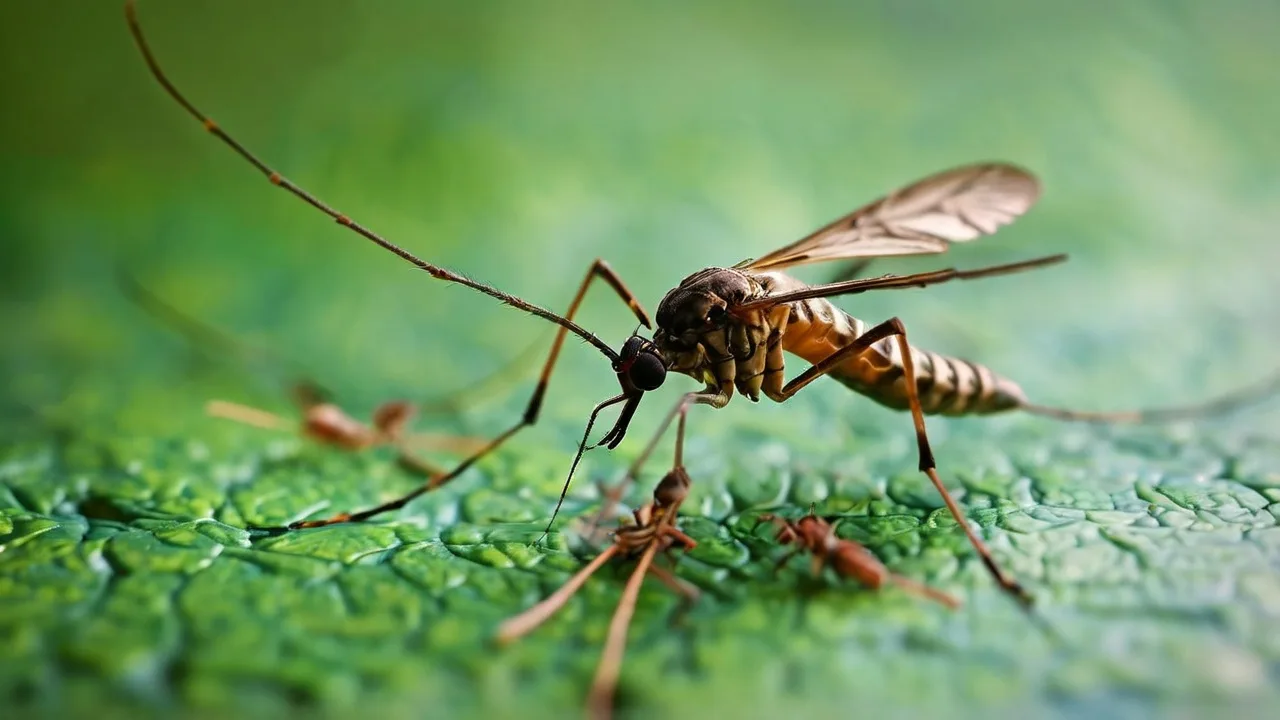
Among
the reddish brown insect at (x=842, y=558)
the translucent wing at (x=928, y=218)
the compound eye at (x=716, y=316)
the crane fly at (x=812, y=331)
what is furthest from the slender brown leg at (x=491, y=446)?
the reddish brown insect at (x=842, y=558)

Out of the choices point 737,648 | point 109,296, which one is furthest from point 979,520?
point 109,296

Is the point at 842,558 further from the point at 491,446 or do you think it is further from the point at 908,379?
the point at 491,446

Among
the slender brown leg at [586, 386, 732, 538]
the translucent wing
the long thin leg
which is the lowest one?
the slender brown leg at [586, 386, 732, 538]

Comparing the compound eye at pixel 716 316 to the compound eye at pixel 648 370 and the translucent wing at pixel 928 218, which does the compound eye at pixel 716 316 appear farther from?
the translucent wing at pixel 928 218

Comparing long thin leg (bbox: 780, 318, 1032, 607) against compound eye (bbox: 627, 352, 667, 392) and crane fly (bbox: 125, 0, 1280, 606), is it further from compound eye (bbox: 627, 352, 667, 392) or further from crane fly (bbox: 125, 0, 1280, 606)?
compound eye (bbox: 627, 352, 667, 392)

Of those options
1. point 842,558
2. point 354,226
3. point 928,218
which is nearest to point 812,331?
point 928,218

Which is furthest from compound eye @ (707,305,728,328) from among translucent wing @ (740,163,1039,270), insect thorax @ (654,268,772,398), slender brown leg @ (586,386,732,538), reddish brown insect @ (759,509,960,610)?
reddish brown insect @ (759,509,960,610)

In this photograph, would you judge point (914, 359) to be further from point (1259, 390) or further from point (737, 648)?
point (1259, 390)
